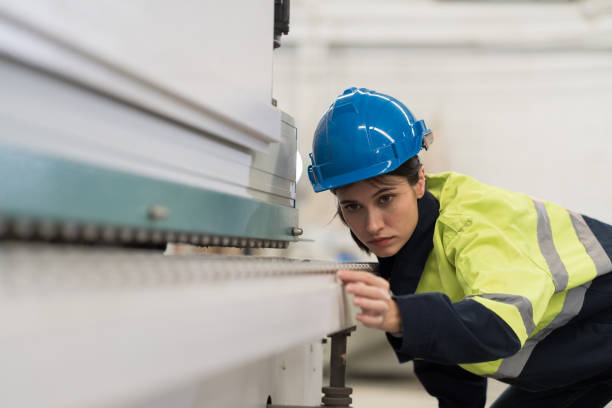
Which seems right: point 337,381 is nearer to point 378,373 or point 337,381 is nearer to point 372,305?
point 372,305

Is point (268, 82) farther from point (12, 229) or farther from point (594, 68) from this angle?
point (594, 68)

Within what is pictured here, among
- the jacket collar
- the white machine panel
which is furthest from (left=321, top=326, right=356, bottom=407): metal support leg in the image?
the white machine panel

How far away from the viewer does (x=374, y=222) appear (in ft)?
3.33

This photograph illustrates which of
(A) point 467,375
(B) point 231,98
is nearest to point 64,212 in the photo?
(B) point 231,98

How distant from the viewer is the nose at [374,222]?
1.02 m

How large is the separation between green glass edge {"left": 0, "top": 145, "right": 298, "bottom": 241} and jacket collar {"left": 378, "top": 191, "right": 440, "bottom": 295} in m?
0.45

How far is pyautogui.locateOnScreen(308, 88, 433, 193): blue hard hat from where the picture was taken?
100 cm

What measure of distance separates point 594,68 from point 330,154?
3440 millimetres

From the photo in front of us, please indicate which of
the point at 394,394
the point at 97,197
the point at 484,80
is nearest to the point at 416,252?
the point at 97,197

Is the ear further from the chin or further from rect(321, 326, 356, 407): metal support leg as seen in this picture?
rect(321, 326, 356, 407): metal support leg

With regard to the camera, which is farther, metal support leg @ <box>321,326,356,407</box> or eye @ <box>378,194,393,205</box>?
eye @ <box>378,194,393,205</box>

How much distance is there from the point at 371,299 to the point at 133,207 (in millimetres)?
300

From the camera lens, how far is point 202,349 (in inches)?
14.7

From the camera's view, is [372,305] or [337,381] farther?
[337,381]
